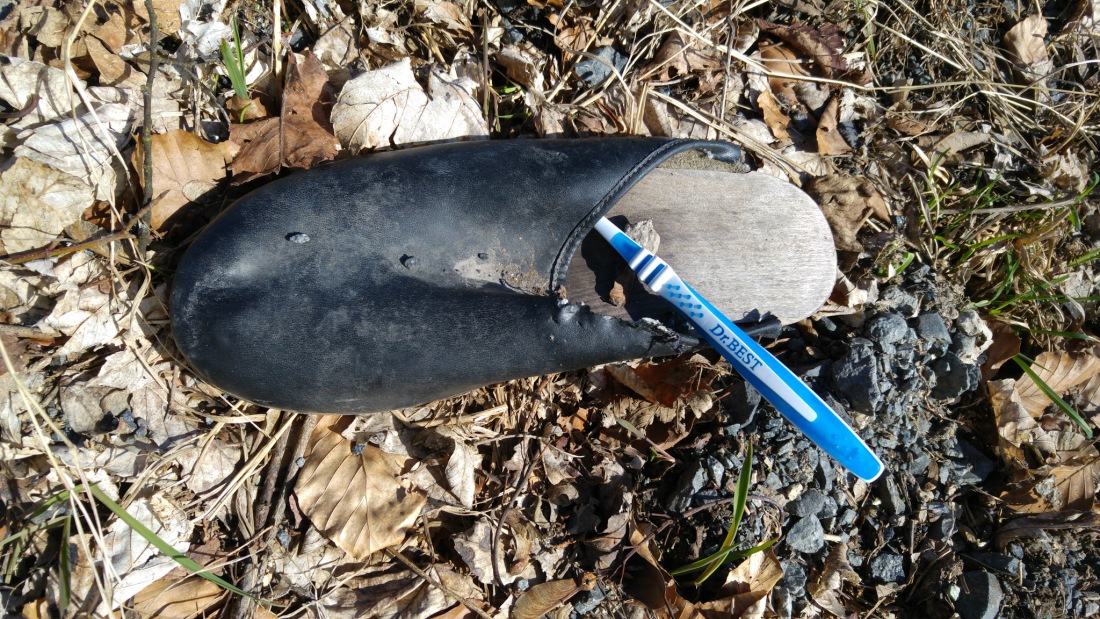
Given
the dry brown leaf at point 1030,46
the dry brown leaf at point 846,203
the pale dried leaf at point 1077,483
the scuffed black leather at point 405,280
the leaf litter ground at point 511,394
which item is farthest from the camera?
the dry brown leaf at point 1030,46

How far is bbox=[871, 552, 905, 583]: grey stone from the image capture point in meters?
1.50

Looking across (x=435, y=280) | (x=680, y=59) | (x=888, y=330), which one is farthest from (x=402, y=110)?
(x=888, y=330)

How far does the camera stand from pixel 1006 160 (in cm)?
188

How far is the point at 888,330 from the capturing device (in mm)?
1587

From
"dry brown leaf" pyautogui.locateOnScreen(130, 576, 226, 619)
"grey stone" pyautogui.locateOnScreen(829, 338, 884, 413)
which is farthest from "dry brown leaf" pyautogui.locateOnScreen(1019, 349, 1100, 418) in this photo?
"dry brown leaf" pyautogui.locateOnScreen(130, 576, 226, 619)

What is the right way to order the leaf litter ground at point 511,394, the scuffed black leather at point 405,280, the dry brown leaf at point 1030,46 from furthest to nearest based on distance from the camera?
1. the dry brown leaf at point 1030,46
2. the leaf litter ground at point 511,394
3. the scuffed black leather at point 405,280

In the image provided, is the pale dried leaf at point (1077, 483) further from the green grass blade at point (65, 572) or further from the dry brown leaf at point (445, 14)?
the green grass blade at point (65, 572)

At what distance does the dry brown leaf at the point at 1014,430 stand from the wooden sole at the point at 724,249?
1.74ft

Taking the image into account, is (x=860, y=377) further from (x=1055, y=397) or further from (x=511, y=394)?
(x=511, y=394)

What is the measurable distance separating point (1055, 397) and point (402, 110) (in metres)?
1.66

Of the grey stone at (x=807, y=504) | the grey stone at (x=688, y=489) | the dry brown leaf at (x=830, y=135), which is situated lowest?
the grey stone at (x=807, y=504)

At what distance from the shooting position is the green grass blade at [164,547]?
1.27 metres

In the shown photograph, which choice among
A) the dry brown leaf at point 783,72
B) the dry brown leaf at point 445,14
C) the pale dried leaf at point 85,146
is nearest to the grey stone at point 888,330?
the dry brown leaf at point 783,72

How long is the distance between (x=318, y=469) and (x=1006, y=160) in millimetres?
1972
